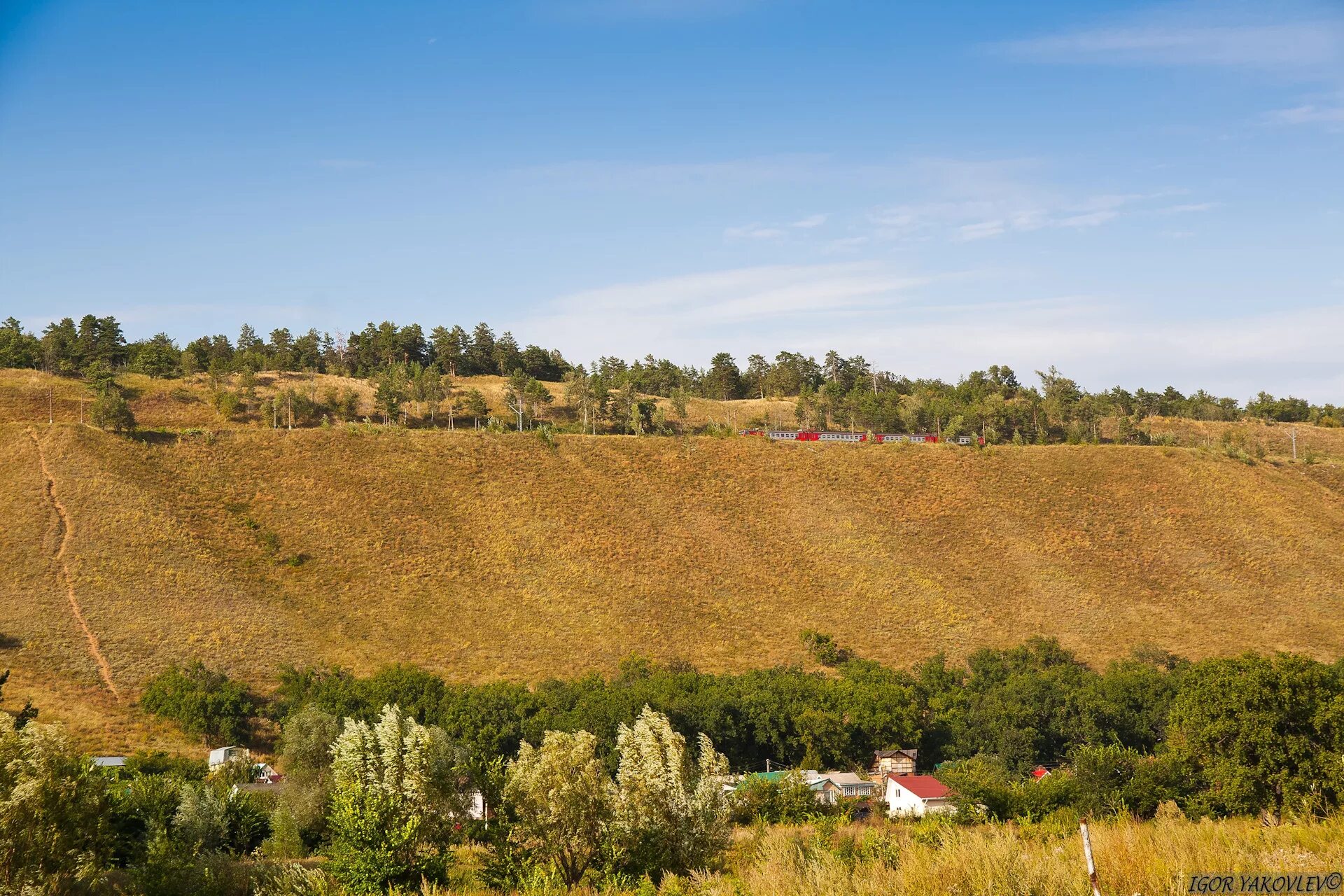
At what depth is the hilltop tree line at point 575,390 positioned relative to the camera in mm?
133625

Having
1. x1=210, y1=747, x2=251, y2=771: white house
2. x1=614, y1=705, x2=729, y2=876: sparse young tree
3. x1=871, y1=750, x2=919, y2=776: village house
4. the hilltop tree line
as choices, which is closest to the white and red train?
the hilltop tree line

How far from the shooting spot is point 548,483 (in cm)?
10769

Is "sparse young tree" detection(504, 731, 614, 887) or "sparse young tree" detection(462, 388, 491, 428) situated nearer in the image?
"sparse young tree" detection(504, 731, 614, 887)

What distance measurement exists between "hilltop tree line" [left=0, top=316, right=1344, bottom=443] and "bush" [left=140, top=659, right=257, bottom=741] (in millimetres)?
62327

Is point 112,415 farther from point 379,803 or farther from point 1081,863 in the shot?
point 1081,863

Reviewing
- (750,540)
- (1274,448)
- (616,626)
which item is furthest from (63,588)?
(1274,448)

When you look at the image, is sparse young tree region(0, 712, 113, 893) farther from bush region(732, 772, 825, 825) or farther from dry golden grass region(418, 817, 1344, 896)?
bush region(732, 772, 825, 825)

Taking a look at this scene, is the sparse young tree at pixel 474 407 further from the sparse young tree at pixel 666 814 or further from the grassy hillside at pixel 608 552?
the sparse young tree at pixel 666 814

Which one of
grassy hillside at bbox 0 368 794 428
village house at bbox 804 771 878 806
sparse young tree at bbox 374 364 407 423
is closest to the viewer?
village house at bbox 804 771 878 806

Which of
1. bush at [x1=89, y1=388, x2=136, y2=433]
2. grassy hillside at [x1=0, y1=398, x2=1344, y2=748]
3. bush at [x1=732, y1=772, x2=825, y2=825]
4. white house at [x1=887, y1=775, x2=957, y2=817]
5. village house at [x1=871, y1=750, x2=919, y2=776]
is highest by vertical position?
bush at [x1=89, y1=388, x2=136, y2=433]

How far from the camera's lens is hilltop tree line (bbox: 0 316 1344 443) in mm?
133625

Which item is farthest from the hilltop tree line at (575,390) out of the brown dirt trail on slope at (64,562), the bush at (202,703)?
the bush at (202,703)

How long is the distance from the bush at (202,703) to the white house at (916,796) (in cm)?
4016

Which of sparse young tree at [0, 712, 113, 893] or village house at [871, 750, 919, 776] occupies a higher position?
sparse young tree at [0, 712, 113, 893]
